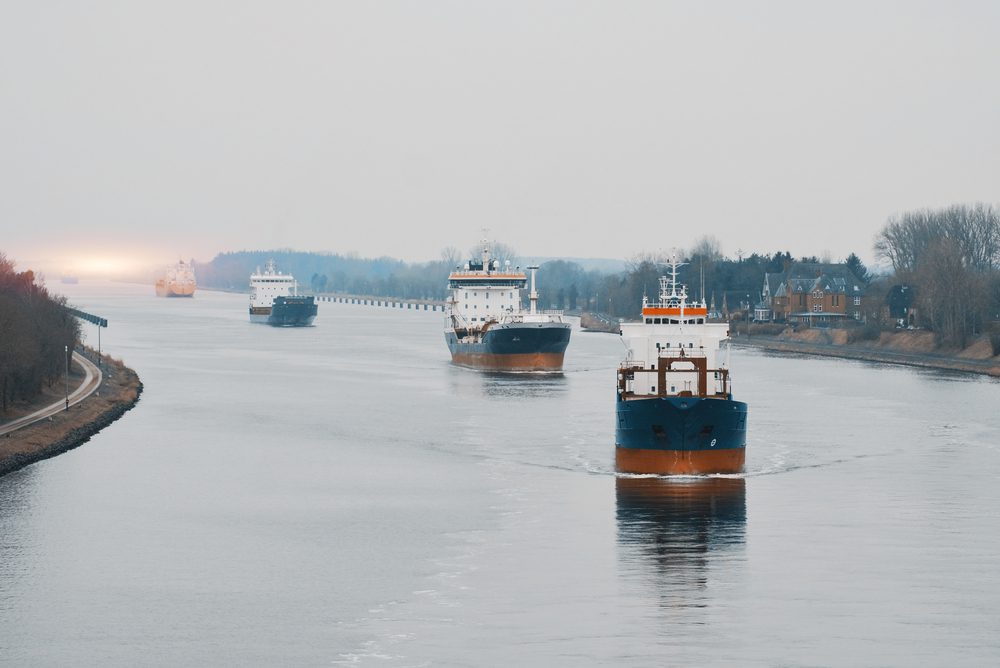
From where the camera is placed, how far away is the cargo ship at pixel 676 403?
56.0 meters

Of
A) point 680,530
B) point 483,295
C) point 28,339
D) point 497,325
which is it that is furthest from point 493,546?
point 483,295

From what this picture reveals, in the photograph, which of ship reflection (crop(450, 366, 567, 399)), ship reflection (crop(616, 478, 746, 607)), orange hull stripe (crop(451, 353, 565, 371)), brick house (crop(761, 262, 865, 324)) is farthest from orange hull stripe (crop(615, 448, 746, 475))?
brick house (crop(761, 262, 865, 324))

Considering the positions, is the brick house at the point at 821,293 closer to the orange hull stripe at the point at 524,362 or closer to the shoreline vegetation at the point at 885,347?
Result: the shoreline vegetation at the point at 885,347

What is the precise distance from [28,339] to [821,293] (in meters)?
124

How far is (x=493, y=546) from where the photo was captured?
45500mm

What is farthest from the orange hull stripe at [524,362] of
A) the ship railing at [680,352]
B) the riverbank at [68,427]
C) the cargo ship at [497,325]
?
the ship railing at [680,352]

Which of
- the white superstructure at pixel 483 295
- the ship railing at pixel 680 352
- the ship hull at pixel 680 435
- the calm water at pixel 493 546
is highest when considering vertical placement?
the white superstructure at pixel 483 295

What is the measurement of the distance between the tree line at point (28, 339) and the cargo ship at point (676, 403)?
32.5m

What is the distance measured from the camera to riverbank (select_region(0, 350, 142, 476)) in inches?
2506

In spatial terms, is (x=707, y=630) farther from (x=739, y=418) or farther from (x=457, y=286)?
(x=457, y=286)

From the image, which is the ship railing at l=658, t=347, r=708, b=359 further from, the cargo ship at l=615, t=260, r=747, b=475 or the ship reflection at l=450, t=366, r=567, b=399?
the ship reflection at l=450, t=366, r=567, b=399

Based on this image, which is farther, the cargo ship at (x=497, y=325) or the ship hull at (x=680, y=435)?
the cargo ship at (x=497, y=325)

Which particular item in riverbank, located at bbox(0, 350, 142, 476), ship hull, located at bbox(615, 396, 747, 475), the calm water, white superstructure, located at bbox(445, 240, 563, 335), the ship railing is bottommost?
the calm water

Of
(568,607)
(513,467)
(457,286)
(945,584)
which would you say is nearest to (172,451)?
(513,467)
